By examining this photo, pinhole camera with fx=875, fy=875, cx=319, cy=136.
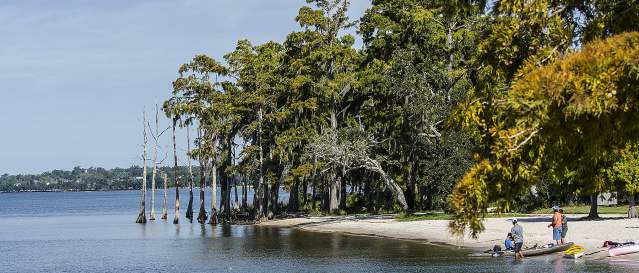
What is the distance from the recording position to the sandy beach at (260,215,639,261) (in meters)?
36.0

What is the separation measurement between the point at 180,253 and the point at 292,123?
23.0 meters

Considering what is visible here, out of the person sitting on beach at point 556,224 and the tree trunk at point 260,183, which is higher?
the tree trunk at point 260,183

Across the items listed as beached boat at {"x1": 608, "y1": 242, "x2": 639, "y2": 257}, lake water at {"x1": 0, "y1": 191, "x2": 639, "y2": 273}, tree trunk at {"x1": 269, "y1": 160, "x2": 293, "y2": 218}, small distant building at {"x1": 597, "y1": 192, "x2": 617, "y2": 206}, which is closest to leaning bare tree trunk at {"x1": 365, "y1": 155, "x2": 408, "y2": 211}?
lake water at {"x1": 0, "y1": 191, "x2": 639, "y2": 273}

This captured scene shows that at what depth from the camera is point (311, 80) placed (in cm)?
6266

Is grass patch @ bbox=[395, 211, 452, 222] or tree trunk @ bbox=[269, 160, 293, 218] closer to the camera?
grass patch @ bbox=[395, 211, 452, 222]

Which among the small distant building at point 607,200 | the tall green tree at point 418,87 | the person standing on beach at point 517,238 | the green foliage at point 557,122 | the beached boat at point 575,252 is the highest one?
the tall green tree at point 418,87

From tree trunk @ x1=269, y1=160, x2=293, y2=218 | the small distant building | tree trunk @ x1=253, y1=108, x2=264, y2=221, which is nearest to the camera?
the small distant building

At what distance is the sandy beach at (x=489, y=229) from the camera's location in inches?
1416

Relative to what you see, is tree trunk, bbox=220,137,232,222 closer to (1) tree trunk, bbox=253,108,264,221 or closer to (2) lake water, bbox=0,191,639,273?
(1) tree trunk, bbox=253,108,264,221

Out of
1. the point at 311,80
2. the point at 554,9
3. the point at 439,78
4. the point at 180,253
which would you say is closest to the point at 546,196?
the point at 439,78

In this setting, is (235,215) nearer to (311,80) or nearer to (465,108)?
(311,80)

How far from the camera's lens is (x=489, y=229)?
43.8 meters

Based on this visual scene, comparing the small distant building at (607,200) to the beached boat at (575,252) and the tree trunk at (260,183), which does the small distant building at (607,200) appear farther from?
the beached boat at (575,252)

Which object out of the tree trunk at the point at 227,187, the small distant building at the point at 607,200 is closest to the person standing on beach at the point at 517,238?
the small distant building at the point at 607,200
